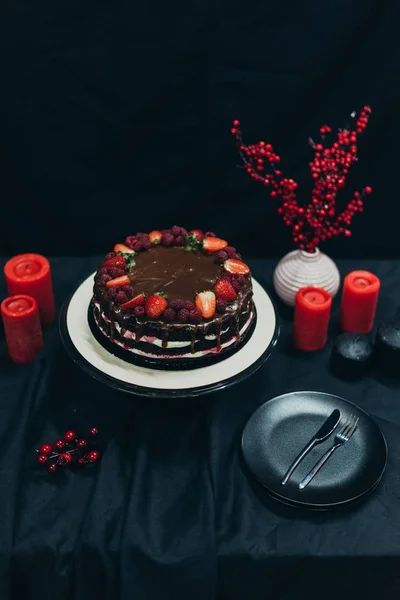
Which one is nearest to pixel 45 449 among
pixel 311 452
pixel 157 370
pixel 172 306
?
pixel 157 370

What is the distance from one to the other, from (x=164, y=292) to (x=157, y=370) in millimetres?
167

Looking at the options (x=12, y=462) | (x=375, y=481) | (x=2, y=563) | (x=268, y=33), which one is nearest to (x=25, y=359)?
(x=12, y=462)

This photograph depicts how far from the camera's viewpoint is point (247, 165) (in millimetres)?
1779

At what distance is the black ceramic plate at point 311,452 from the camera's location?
4.70 ft

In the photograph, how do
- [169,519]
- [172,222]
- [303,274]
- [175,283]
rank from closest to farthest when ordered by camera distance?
1. [169,519]
2. [175,283]
3. [303,274]
4. [172,222]

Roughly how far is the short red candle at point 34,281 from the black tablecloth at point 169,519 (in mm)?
263

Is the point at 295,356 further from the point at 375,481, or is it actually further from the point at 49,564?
the point at 49,564

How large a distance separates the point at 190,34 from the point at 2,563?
126 cm

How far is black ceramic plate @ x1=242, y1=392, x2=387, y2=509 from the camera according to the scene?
1432 mm

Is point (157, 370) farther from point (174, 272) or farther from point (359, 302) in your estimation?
point (359, 302)

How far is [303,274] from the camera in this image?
6.16ft

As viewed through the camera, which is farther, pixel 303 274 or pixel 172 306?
pixel 303 274

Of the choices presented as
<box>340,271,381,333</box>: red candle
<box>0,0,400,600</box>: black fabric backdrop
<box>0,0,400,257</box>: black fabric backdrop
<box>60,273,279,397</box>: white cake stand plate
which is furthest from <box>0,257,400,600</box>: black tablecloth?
<box>0,0,400,257</box>: black fabric backdrop

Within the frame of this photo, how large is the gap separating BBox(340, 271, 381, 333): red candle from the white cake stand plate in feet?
0.64
